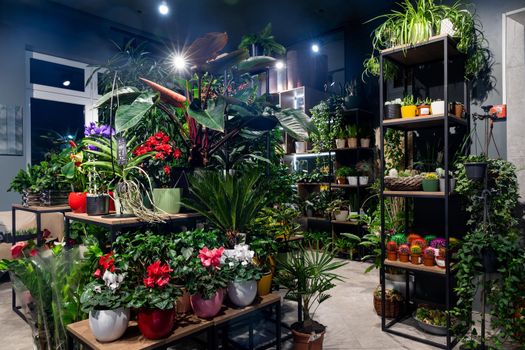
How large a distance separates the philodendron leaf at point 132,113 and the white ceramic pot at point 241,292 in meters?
0.94

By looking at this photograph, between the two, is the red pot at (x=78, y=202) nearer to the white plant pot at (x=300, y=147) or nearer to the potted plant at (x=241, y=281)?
the potted plant at (x=241, y=281)

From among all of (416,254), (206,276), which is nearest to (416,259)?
(416,254)

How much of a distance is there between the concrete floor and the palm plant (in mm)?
975

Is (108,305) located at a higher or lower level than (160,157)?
lower

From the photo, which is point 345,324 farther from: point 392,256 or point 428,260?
point 428,260

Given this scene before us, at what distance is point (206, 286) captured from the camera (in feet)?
5.61

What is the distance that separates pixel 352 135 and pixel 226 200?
3.34 metres

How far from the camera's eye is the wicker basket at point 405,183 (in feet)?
8.86

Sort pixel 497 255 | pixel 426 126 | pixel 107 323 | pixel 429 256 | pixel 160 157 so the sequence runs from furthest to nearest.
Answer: pixel 426 126
pixel 429 256
pixel 497 255
pixel 160 157
pixel 107 323

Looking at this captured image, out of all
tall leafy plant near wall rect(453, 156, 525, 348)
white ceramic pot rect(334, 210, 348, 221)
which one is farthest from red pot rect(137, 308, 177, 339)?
white ceramic pot rect(334, 210, 348, 221)

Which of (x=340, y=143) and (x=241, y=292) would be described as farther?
(x=340, y=143)

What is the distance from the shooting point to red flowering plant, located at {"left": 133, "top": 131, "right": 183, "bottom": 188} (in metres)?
2.12

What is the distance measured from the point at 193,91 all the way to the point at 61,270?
1328 mm

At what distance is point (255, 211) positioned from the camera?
222 cm
